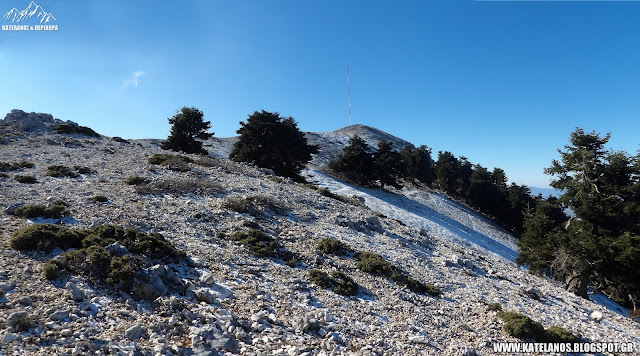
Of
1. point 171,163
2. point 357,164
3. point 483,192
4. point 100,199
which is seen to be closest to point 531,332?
point 100,199

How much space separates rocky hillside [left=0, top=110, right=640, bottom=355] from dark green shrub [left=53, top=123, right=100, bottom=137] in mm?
19822

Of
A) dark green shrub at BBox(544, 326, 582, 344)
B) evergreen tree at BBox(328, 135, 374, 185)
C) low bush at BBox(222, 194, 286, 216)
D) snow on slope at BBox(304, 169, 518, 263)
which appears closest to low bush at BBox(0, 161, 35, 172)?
low bush at BBox(222, 194, 286, 216)

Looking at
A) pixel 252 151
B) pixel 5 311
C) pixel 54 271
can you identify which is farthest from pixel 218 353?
pixel 252 151

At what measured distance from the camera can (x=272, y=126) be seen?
4259 cm

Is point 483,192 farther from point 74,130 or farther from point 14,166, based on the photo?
point 74,130

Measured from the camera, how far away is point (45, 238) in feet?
30.2

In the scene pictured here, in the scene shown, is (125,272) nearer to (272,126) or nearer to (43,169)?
(43,169)

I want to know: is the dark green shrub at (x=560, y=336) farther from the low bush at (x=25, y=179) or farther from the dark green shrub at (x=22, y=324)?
the low bush at (x=25, y=179)

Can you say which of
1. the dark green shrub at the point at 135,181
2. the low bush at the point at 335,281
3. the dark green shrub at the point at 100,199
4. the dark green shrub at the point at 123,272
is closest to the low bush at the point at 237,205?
the dark green shrub at the point at 100,199

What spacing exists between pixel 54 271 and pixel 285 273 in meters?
6.74

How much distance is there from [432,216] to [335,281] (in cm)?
3625

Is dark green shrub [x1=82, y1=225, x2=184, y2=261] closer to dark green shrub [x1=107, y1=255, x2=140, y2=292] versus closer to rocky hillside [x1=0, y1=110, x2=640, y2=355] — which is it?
rocky hillside [x1=0, y1=110, x2=640, y2=355]

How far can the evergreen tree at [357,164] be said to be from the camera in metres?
52.6

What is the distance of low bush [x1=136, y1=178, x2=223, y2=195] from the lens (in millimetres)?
18044
